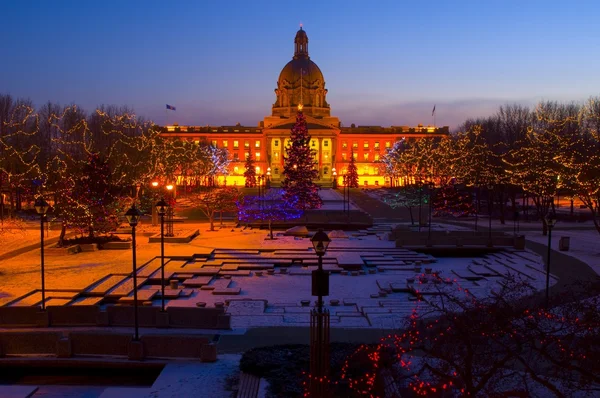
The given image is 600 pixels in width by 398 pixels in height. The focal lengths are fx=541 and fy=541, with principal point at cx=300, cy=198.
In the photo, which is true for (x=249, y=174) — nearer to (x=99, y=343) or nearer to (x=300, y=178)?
(x=300, y=178)

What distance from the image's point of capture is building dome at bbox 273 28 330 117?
412 feet

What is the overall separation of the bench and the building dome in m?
115

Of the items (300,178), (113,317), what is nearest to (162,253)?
(113,317)

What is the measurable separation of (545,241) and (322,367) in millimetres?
26934

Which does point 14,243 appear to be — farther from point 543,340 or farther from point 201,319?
point 543,340

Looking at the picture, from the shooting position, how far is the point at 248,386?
11.2 meters

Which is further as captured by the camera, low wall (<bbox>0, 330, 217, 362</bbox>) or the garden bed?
low wall (<bbox>0, 330, 217, 362</bbox>)

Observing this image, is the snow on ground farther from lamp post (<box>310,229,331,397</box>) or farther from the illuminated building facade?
the illuminated building facade

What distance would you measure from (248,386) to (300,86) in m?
117

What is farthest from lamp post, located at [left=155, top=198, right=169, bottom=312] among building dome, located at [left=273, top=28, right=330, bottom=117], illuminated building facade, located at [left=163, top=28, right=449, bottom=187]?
building dome, located at [left=273, top=28, right=330, bottom=117]

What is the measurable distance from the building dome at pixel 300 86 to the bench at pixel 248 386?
114755 mm

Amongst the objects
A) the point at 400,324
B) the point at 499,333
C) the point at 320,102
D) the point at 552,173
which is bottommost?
the point at 400,324

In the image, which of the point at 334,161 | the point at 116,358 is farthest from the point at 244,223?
the point at 334,161

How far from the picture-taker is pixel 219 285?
22578mm
